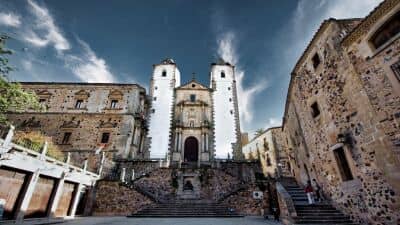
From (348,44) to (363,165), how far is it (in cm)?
500

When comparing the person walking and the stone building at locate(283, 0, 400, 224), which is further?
the person walking

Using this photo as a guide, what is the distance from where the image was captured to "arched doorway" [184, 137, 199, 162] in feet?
68.8

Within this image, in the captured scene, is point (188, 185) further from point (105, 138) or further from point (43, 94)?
point (43, 94)

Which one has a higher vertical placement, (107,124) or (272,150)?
(107,124)

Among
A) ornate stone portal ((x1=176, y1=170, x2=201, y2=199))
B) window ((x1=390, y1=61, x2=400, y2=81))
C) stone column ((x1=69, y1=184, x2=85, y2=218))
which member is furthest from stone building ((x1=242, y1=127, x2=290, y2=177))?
stone column ((x1=69, y1=184, x2=85, y2=218))

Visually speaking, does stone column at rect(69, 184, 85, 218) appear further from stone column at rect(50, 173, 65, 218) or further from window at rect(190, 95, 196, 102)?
window at rect(190, 95, 196, 102)

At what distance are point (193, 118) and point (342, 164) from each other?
17.1 m

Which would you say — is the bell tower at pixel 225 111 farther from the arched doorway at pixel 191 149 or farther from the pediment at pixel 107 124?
the pediment at pixel 107 124

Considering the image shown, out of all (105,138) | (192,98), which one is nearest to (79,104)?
(105,138)

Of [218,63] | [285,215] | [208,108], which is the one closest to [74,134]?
[208,108]

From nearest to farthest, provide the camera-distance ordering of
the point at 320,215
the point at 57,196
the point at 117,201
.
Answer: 1. the point at 320,215
2. the point at 57,196
3. the point at 117,201

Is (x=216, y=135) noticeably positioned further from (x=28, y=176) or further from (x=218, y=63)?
(x=28, y=176)

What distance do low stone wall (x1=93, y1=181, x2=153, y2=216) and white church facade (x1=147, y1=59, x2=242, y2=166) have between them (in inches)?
257

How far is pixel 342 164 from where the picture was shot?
25.5 feet
